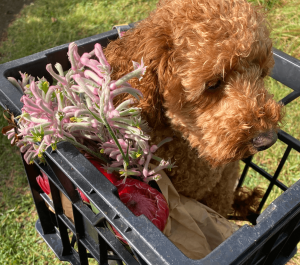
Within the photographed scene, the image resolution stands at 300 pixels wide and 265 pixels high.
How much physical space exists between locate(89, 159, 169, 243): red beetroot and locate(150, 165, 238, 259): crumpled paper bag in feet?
0.37

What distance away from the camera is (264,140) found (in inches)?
46.6

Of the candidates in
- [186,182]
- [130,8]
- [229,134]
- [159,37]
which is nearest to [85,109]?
[159,37]

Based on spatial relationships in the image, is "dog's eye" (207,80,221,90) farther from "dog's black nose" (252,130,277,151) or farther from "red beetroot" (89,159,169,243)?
"red beetroot" (89,159,169,243)

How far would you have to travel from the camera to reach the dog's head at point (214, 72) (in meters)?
1.20

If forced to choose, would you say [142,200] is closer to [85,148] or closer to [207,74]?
[85,148]

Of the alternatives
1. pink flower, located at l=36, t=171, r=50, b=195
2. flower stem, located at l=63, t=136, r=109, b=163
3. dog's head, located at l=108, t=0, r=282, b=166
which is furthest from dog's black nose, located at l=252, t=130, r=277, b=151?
pink flower, located at l=36, t=171, r=50, b=195

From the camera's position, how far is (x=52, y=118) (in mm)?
983

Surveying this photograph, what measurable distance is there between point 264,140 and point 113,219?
66 cm

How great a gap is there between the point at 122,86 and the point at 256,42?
0.60 m

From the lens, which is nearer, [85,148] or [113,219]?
[113,219]

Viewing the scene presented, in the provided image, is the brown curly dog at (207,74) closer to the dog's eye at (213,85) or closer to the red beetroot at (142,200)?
the dog's eye at (213,85)

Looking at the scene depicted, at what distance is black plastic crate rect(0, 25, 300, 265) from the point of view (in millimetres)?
727

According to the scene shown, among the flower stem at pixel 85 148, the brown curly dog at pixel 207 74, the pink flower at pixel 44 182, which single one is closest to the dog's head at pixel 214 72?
the brown curly dog at pixel 207 74

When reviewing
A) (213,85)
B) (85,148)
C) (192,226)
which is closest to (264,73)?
(213,85)
